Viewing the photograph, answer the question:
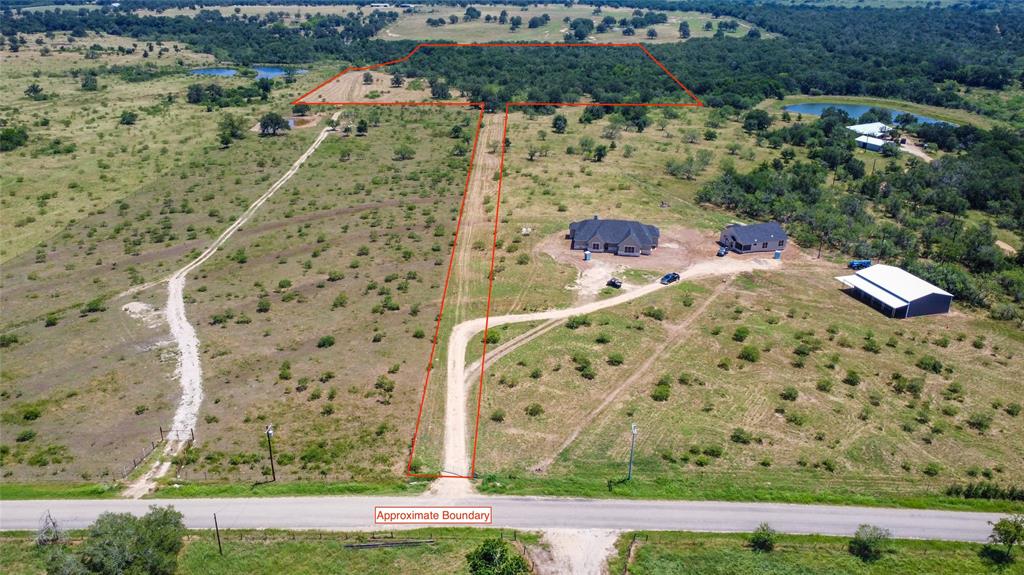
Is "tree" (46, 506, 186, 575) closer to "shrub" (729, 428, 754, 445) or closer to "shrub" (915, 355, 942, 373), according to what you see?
"shrub" (729, 428, 754, 445)

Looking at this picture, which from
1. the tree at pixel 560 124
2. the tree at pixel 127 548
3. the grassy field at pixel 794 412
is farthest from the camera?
the tree at pixel 560 124

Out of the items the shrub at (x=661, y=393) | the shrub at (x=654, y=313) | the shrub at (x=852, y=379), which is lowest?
the shrub at (x=661, y=393)

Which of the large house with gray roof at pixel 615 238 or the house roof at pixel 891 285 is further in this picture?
the large house with gray roof at pixel 615 238

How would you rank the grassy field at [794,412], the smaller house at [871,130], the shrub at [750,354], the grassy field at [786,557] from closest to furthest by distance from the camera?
the grassy field at [786,557] → the grassy field at [794,412] → the shrub at [750,354] → the smaller house at [871,130]

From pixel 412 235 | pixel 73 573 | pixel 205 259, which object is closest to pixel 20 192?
pixel 205 259

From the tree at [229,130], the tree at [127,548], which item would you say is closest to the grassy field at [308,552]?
the tree at [127,548]

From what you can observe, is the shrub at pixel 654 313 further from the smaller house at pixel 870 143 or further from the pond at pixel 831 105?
the pond at pixel 831 105
